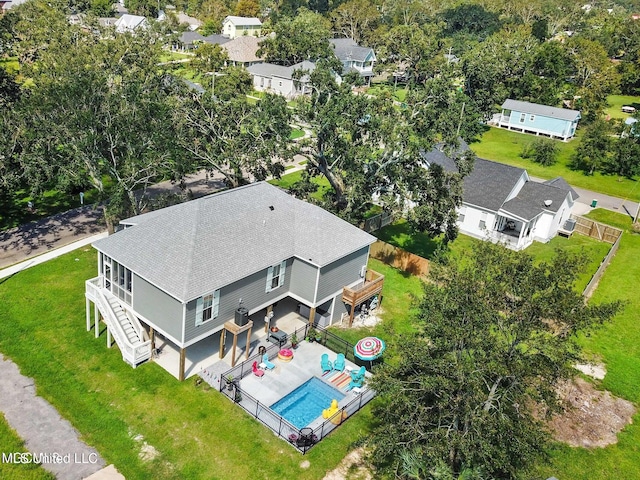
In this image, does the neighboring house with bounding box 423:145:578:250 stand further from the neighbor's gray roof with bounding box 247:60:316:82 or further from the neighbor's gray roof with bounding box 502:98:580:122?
the neighbor's gray roof with bounding box 247:60:316:82

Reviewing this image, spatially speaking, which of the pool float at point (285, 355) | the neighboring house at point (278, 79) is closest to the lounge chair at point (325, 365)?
the pool float at point (285, 355)

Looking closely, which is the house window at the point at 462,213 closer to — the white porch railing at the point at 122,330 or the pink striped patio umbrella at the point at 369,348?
the pink striped patio umbrella at the point at 369,348

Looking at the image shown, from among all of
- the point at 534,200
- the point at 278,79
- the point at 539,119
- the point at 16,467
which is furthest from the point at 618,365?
the point at 278,79

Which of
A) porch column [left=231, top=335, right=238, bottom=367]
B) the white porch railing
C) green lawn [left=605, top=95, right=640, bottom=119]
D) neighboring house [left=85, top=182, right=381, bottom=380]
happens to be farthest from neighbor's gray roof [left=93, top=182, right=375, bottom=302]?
green lawn [left=605, top=95, right=640, bottom=119]

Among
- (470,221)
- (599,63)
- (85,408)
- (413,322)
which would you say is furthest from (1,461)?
(599,63)

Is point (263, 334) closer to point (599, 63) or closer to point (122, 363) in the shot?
point (122, 363)
